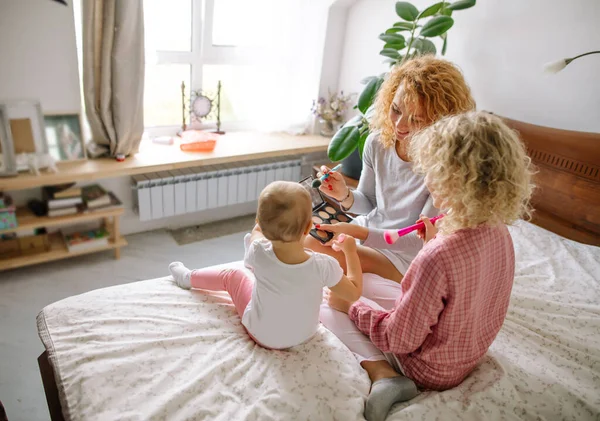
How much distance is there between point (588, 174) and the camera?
2018 millimetres

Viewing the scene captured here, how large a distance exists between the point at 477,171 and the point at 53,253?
2.13 meters

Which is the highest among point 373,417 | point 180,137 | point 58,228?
point 180,137

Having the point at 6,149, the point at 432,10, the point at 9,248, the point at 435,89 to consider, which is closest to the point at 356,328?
the point at 435,89

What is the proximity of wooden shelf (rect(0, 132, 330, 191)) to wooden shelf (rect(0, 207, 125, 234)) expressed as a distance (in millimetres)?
185

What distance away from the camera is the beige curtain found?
2092 millimetres

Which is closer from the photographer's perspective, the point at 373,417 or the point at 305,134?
the point at 373,417

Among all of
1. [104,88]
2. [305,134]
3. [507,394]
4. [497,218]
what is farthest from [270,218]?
[305,134]

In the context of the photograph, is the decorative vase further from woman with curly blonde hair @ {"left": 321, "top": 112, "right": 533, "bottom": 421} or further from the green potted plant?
woman with curly blonde hair @ {"left": 321, "top": 112, "right": 533, "bottom": 421}

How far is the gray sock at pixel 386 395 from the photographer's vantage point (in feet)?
3.48

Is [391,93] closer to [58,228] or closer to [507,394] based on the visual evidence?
[507,394]

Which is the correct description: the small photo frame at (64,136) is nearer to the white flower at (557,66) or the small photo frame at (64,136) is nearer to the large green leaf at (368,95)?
the large green leaf at (368,95)

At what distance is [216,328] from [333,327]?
0.34 m

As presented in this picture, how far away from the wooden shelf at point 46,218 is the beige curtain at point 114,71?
32 centimetres

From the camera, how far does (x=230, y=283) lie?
1.39 meters
